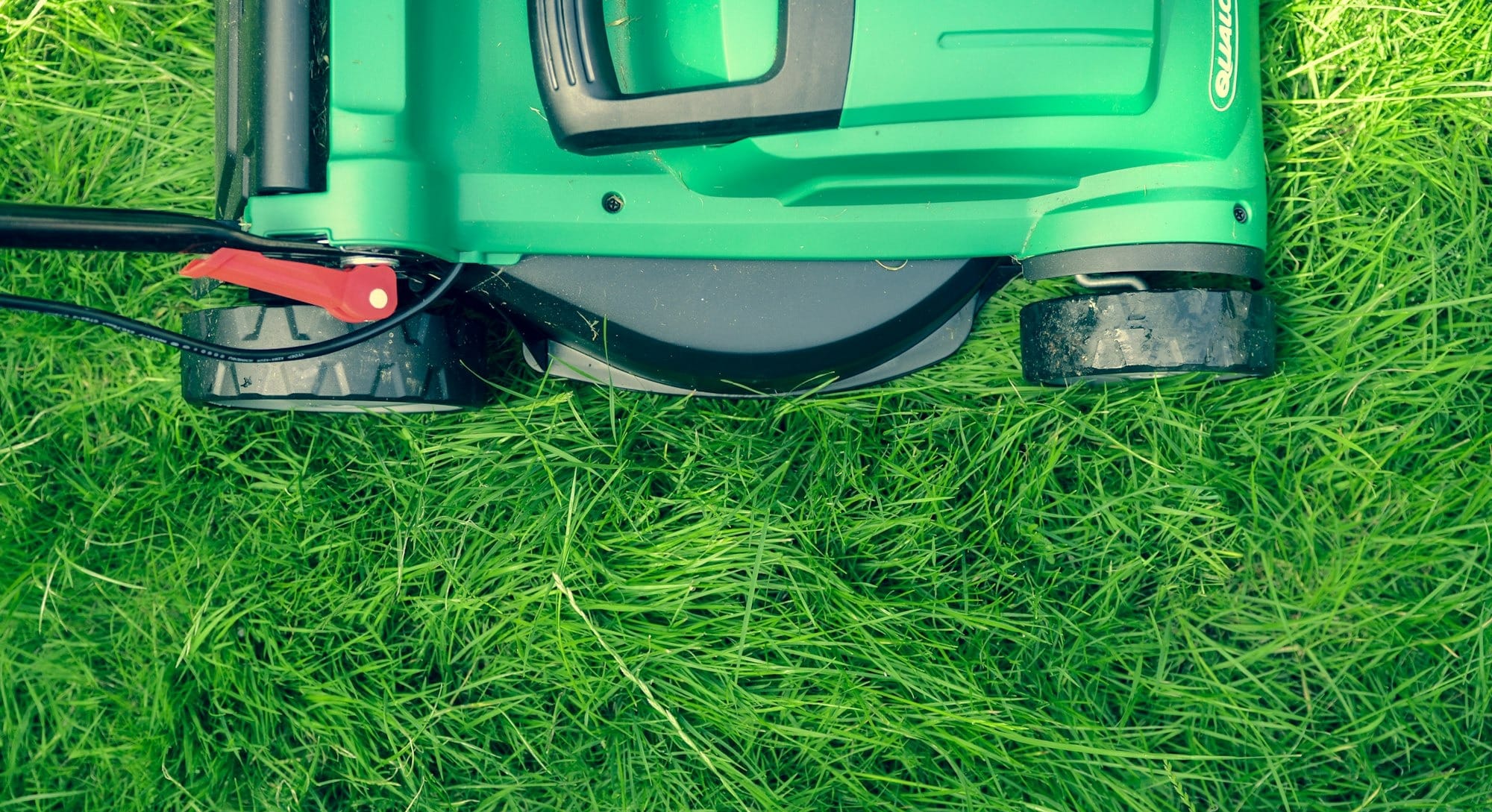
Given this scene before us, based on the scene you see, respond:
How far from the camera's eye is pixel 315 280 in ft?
4.05

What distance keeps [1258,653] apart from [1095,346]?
62cm

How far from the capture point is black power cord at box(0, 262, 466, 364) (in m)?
1.14

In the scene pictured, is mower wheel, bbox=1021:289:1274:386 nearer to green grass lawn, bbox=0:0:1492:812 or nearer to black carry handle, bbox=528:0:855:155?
green grass lawn, bbox=0:0:1492:812

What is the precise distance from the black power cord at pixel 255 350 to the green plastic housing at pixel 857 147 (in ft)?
0.25

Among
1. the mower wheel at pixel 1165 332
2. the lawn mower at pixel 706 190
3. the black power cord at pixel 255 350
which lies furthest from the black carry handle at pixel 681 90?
the mower wheel at pixel 1165 332

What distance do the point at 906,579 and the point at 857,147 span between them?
0.73 metres

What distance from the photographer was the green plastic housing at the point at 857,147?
120 centimetres

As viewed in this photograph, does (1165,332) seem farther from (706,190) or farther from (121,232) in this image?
(121,232)

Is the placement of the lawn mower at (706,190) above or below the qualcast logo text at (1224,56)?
below

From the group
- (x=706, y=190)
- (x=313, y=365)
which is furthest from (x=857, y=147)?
(x=313, y=365)

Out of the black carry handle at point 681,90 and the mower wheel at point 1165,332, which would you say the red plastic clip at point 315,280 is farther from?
the mower wheel at point 1165,332

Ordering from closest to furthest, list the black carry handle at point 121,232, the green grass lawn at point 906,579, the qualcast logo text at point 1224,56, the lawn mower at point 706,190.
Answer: the black carry handle at point 121,232 → the lawn mower at point 706,190 → the qualcast logo text at point 1224,56 → the green grass lawn at point 906,579

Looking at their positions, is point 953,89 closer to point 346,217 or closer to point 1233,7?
point 1233,7

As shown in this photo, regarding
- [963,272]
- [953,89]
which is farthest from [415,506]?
[953,89]
